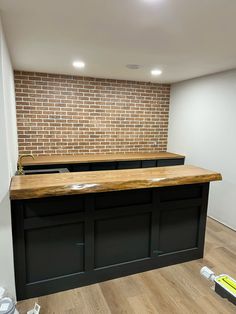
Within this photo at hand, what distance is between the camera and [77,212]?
2070 millimetres

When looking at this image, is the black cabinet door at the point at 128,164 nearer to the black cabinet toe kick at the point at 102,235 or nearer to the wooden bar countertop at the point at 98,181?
the wooden bar countertop at the point at 98,181

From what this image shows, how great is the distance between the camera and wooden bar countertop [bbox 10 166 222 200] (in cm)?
177

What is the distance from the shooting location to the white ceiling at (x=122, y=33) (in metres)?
1.53

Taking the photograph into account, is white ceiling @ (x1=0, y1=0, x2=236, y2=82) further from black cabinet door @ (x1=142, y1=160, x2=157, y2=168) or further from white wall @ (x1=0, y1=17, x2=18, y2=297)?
black cabinet door @ (x1=142, y1=160, x2=157, y2=168)

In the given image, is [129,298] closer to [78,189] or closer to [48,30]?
[78,189]

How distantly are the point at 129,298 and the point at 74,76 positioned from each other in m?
3.34

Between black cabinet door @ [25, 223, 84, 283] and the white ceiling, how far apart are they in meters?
1.67

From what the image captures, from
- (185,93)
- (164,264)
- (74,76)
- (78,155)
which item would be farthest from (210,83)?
(164,264)

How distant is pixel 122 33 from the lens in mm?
1979

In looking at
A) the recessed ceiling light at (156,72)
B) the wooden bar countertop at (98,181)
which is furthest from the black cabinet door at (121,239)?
the recessed ceiling light at (156,72)

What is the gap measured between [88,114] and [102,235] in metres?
2.48

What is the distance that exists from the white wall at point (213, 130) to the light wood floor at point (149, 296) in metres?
1.27

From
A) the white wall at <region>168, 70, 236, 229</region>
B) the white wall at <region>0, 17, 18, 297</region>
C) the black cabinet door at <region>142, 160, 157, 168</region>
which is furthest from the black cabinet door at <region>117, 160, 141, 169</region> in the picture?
the white wall at <region>0, 17, 18, 297</region>

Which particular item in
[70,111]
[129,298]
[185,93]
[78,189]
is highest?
[185,93]
